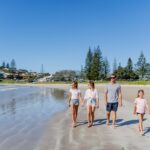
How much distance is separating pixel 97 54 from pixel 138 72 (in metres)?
14.8

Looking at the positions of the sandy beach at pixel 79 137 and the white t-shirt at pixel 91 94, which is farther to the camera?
the white t-shirt at pixel 91 94

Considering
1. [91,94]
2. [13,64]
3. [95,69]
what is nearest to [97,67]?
[95,69]

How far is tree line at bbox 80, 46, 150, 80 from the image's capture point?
106562mm

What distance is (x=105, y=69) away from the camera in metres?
116

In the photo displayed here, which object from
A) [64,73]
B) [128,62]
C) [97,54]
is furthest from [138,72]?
[64,73]

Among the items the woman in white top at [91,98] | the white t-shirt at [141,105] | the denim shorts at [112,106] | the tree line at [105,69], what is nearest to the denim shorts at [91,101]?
the woman in white top at [91,98]

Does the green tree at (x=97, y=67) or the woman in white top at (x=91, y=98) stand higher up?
the green tree at (x=97, y=67)

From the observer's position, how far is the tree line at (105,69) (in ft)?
350

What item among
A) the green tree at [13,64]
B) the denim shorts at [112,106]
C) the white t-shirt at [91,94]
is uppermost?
the green tree at [13,64]

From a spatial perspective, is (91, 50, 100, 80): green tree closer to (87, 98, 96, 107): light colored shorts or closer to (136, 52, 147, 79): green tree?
(136, 52, 147, 79): green tree

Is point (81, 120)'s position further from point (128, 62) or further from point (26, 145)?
point (128, 62)

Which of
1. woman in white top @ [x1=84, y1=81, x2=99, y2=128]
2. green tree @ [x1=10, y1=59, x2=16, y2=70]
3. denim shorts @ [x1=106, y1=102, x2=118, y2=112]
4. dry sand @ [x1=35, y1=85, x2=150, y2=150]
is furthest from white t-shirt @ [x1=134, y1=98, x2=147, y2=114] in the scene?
green tree @ [x1=10, y1=59, x2=16, y2=70]

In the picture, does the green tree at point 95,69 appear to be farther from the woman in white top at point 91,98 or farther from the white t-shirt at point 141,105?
the white t-shirt at point 141,105

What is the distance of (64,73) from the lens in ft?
540
